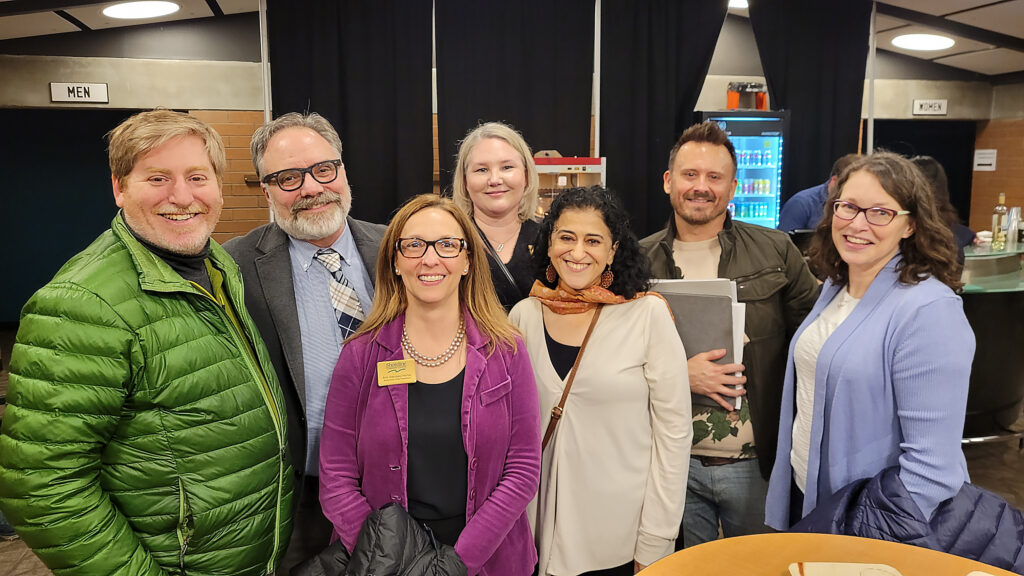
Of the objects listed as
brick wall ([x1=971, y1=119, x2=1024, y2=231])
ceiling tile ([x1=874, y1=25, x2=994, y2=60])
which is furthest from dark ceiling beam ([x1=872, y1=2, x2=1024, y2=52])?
brick wall ([x1=971, y1=119, x2=1024, y2=231])

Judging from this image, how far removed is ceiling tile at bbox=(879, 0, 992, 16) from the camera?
240 inches

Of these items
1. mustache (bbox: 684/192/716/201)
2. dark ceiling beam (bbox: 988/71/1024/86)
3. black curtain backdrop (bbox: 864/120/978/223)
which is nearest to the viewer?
mustache (bbox: 684/192/716/201)

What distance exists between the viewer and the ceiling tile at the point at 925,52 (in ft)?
22.5

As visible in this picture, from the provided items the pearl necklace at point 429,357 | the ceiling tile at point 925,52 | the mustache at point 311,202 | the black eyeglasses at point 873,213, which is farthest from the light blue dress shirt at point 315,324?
the ceiling tile at point 925,52

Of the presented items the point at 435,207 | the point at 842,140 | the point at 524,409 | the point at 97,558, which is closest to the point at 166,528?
the point at 97,558

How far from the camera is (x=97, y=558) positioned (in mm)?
1357

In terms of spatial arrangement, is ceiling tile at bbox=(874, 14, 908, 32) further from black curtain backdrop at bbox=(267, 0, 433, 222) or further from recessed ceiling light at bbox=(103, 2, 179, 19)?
recessed ceiling light at bbox=(103, 2, 179, 19)

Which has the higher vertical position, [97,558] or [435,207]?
[435,207]

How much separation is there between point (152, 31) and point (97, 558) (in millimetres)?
6339

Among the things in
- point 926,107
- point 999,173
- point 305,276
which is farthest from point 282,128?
point 999,173

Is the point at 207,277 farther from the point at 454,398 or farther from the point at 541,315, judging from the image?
the point at 541,315

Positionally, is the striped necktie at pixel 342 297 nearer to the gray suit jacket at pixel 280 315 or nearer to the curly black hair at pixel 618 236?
the gray suit jacket at pixel 280 315

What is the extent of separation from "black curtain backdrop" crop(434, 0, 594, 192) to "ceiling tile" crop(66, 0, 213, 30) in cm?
253

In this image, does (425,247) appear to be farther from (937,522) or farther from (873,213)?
(937,522)
